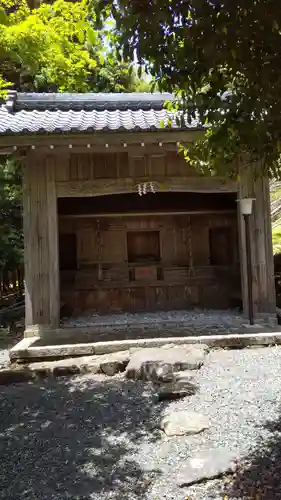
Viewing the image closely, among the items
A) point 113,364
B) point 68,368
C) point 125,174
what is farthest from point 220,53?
point 125,174

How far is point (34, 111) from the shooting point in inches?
323

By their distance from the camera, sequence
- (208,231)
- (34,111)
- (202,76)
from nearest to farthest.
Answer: (202,76) < (34,111) < (208,231)

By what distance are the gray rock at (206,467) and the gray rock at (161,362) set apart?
1920 mm

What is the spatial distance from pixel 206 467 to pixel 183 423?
763 millimetres

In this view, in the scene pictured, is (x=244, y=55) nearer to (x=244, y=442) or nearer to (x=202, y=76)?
(x=202, y=76)

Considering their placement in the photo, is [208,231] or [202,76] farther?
[208,231]

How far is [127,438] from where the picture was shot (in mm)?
3689

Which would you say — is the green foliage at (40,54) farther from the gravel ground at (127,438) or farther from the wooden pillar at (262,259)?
the wooden pillar at (262,259)

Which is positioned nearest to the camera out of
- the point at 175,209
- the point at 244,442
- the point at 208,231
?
the point at 244,442

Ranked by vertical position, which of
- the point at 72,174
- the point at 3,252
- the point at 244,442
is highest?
the point at 72,174

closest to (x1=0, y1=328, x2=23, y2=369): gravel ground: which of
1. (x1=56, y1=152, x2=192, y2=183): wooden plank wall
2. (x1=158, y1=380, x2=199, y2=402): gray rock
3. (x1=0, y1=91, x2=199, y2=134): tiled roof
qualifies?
(x1=158, y1=380, x2=199, y2=402): gray rock

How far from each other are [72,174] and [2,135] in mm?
1469

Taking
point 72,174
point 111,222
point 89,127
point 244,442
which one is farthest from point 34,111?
point 244,442

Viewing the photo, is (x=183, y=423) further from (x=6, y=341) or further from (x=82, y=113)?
(x=82, y=113)
